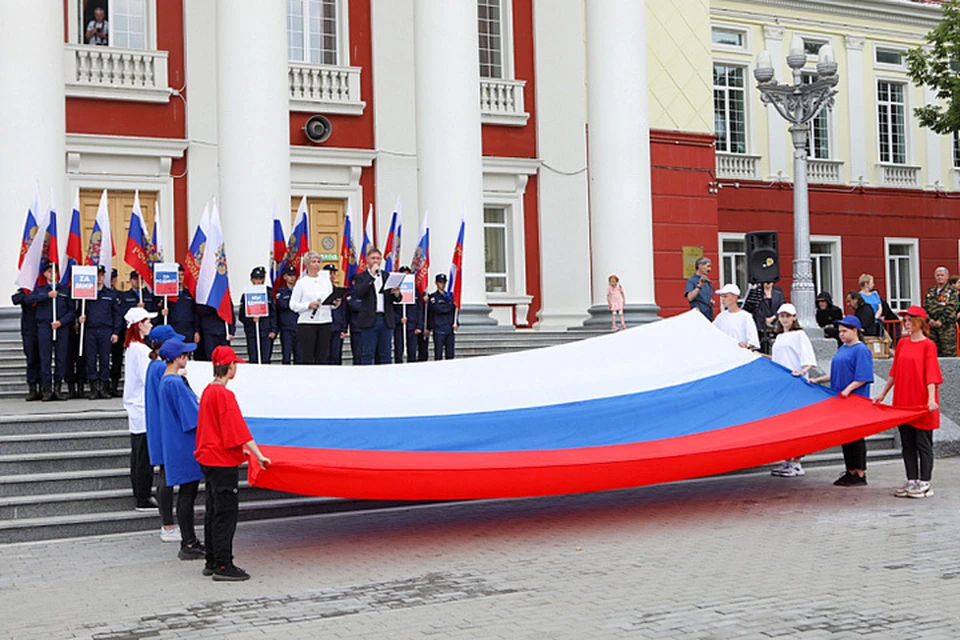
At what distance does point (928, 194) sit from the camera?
34625 millimetres

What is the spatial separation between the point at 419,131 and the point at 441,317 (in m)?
3.60

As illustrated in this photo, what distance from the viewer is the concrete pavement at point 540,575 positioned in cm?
688

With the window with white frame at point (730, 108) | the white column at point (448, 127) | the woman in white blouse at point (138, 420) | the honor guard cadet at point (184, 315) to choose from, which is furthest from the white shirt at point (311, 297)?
the window with white frame at point (730, 108)

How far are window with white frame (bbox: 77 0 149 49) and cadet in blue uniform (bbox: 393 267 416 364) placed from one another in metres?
7.62

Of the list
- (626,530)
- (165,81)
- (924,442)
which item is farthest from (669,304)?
(626,530)

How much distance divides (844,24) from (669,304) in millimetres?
12928

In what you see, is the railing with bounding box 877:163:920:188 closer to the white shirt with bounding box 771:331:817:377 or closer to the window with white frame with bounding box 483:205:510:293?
the window with white frame with bounding box 483:205:510:293

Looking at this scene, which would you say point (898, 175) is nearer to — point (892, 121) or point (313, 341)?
point (892, 121)

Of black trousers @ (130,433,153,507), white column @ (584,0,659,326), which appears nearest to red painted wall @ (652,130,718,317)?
white column @ (584,0,659,326)

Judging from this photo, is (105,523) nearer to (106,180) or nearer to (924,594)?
(924,594)

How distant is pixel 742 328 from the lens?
45.4ft

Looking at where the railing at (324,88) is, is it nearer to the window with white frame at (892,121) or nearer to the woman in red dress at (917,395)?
the woman in red dress at (917,395)

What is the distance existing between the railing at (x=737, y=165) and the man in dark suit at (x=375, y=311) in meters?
17.4

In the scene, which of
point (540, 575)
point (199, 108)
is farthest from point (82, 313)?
point (540, 575)
